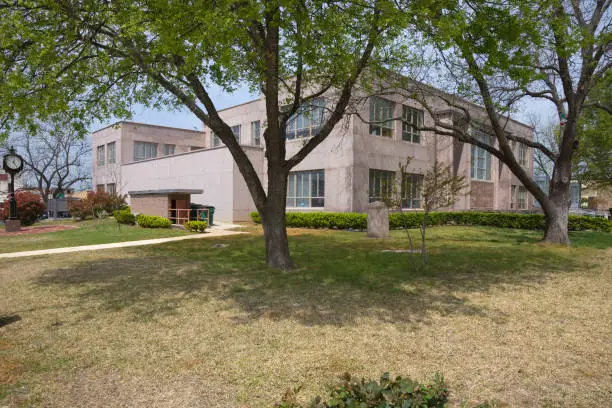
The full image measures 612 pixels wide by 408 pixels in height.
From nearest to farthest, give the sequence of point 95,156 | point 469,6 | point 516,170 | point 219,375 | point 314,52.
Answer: point 219,375
point 314,52
point 469,6
point 516,170
point 95,156

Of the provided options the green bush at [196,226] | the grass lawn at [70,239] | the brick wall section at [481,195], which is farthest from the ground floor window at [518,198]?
the grass lawn at [70,239]

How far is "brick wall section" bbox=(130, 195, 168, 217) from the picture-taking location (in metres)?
22.4

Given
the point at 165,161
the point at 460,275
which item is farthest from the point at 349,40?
the point at 165,161

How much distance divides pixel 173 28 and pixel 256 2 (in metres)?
1.42

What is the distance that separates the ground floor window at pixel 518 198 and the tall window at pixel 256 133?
22777 millimetres

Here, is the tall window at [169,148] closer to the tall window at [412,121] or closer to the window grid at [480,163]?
the tall window at [412,121]

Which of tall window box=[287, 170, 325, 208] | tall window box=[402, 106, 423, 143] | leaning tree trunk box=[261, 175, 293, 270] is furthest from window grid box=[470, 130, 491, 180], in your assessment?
leaning tree trunk box=[261, 175, 293, 270]

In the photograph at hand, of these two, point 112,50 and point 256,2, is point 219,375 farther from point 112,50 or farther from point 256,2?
point 112,50

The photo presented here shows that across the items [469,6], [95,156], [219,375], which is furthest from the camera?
[95,156]

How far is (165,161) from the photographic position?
105 feet

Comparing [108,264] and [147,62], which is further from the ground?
[147,62]

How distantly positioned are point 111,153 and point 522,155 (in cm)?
4013

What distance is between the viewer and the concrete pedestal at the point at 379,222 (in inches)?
706

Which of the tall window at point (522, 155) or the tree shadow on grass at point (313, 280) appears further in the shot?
the tall window at point (522, 155)
